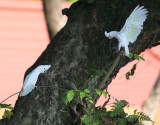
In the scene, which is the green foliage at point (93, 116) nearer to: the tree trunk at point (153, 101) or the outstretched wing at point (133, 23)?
the outstretched wing at point (133, 23)

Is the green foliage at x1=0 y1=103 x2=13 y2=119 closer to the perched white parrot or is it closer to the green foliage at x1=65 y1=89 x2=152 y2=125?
the green foliage at x1=65 y1=89 x2=152 y2=125

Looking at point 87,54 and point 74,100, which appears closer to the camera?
point 74,100

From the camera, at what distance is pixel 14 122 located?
2348 millimetres

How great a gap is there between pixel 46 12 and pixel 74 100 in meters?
2.61

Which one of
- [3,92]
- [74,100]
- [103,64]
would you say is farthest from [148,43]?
[3,92]

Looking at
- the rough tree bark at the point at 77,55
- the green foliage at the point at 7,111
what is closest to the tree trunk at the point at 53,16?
the rough tree bark at the point at 77,55

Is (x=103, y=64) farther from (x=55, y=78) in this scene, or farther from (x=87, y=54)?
(x=55, y=78)

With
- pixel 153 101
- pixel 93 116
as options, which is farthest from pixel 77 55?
pixel 153 101

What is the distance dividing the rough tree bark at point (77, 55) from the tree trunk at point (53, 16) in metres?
1.92

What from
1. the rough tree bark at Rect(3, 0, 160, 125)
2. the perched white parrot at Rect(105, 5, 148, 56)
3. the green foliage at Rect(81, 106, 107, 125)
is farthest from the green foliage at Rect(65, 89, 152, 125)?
the perched white parrot at Rect(105, 5, 148, 56)

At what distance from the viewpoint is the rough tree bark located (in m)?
2.35

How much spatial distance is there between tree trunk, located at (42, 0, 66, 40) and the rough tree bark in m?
1.92

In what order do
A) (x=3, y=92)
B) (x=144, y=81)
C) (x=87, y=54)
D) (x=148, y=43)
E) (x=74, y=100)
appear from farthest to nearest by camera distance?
(x=144, y=81), (x=3, y=92), (x=148, y=43), (x=87, y=54), (x=74, y=100)

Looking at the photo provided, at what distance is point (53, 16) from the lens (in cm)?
460
